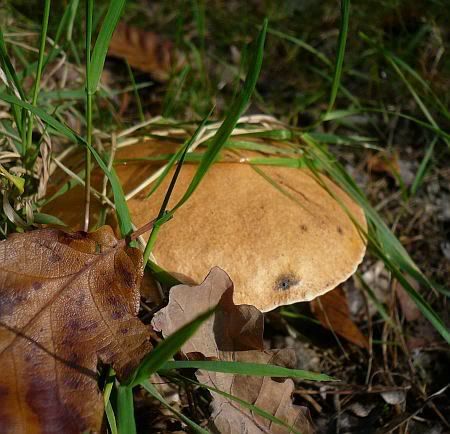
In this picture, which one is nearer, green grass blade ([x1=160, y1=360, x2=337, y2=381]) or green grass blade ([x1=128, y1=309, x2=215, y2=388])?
green grass blade ([x1=128, y1=309, x2=215, y2=388])

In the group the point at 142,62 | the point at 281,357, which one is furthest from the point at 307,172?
the point at 142,62

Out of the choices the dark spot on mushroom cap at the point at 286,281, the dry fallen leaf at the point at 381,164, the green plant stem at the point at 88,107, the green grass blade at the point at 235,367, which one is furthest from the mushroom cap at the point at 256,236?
the dry fallen leaf at the point at 381,164

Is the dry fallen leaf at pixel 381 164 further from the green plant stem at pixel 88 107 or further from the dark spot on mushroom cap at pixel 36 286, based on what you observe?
the dark spot on mushroom cap at pixel 36 286

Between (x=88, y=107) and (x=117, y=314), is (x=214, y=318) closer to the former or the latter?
(x=117, y=314)

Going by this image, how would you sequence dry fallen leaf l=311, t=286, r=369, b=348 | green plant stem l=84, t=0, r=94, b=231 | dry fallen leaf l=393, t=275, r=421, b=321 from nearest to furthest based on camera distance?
green plant stem l=84, t=0, r=94, b=231, dry fallen leaf l=311, t=286, r=369, b=348, dry fallen leaf l=393, t=275, r=421, b=321

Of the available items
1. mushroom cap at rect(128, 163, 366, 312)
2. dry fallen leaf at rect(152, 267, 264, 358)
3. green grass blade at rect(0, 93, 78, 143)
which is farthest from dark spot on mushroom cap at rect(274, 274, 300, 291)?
green grass blade at rect(0, 93, 78, 143)

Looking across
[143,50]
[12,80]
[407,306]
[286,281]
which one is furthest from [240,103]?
[143,50]

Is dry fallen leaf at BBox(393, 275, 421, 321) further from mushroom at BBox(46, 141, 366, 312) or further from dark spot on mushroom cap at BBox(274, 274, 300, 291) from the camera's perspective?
dark spot on mushroom cap at BBox(274, 274, 300, 291)
